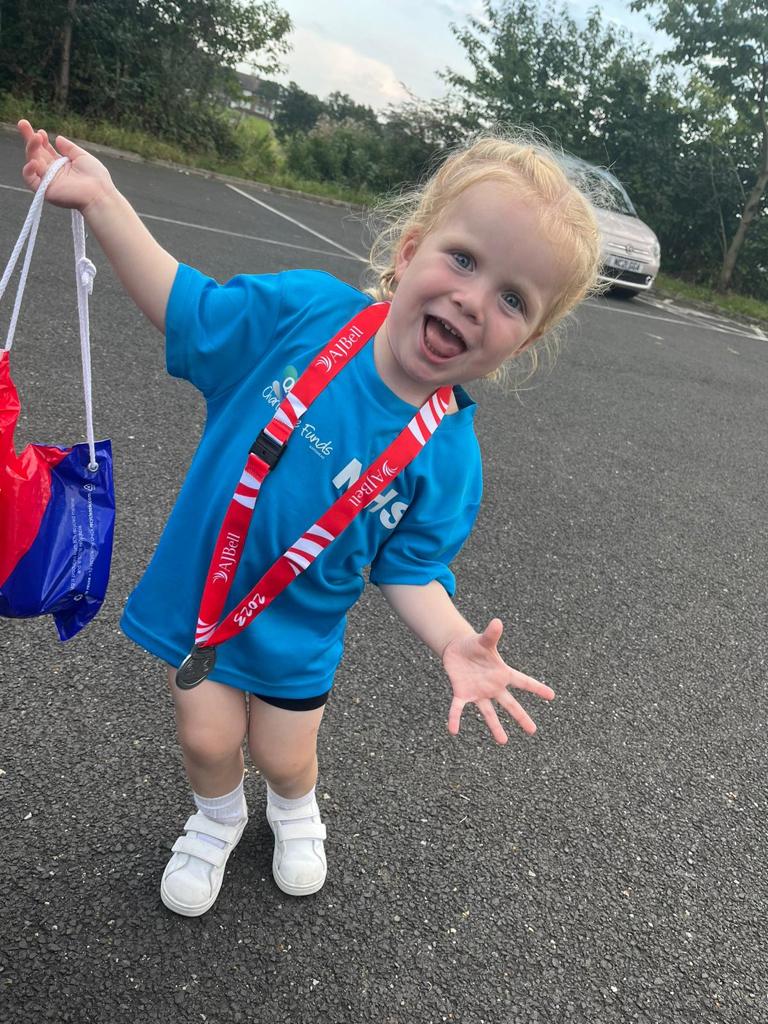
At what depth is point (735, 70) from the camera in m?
14.3

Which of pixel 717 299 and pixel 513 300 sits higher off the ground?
pixel 513 300

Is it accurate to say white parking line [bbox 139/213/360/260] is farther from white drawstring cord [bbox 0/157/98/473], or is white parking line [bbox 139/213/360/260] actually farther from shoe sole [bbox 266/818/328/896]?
shoe sole [bbox 266/818/328/896]

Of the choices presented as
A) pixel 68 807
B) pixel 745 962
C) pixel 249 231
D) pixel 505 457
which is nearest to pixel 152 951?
pixel 68 807

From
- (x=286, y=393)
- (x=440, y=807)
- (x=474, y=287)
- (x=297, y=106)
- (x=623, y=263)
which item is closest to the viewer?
(x=474, y=287)

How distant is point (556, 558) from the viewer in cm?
374

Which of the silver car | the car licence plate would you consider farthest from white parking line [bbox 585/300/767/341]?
the car licence plate

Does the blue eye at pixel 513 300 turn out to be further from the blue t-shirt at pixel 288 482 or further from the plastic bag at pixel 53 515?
the plastic bag at pixel 53 515

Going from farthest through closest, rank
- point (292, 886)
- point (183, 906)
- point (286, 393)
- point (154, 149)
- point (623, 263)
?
point (154, 149) → point (623, 263) → point (292, 886) → point (183, 906) → point (286, 393)

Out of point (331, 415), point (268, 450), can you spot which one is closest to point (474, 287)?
point (331, 415)

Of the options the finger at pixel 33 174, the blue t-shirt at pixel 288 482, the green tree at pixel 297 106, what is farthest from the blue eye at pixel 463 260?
the green tree at pixel 297 106

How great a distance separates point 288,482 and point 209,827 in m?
0.84

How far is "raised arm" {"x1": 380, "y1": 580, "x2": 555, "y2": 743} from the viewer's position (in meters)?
1.48

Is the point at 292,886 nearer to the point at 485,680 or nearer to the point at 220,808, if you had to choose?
the point at 220,808

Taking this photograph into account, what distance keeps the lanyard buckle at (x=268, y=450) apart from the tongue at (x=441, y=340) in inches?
12.4
